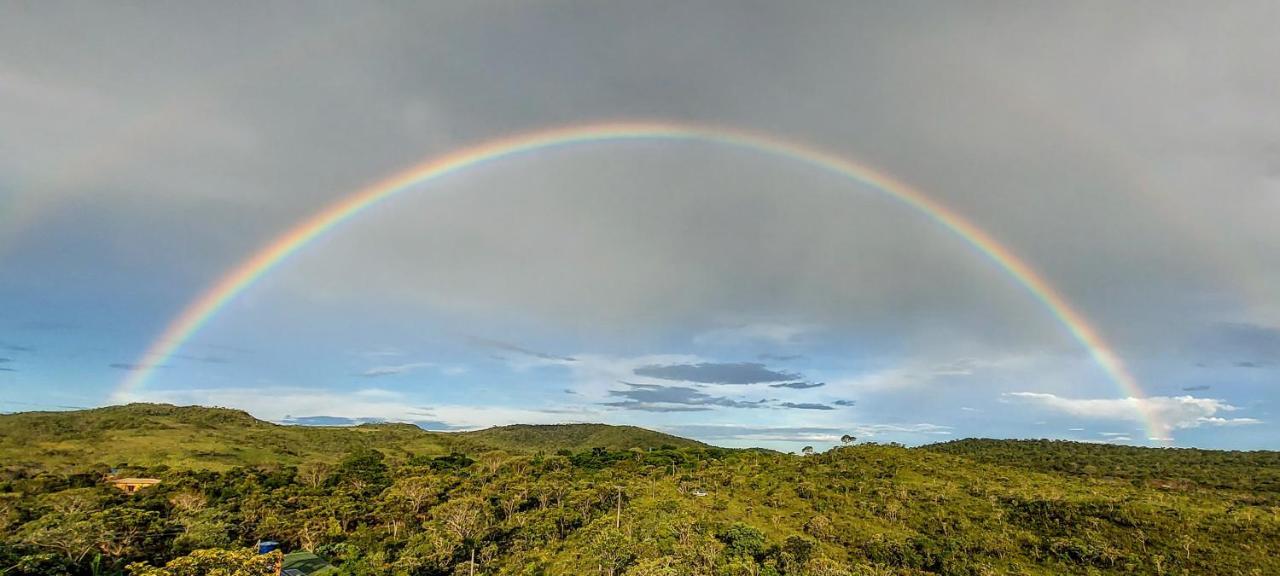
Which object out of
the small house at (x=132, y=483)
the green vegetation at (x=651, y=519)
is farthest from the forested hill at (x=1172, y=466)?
the small house at (x=132, y=483)

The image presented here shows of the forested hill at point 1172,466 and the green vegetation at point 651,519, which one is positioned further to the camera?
the forested hill at point 1172,466

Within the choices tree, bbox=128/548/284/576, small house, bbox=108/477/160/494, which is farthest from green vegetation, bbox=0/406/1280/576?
small house, bbox=108/477/160/494

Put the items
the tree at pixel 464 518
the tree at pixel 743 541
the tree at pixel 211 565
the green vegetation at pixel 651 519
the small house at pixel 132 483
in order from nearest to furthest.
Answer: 1. the tree at pixel 211 565
2. the green vegetation at pixel 651 519
3. the tree at pixel 743 541
4. the tree at pixel 464 518
5. the small house at pixel 132 483

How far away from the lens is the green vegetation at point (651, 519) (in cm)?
6994

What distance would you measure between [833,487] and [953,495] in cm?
2302

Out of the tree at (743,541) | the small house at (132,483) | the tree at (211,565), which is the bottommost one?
the tree at (743,541)

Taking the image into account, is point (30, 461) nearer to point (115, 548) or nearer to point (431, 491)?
point (431, 491)

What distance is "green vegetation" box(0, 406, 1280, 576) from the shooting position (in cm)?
6994

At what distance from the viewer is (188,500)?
90.6 m

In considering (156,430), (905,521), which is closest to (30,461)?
(156,430)

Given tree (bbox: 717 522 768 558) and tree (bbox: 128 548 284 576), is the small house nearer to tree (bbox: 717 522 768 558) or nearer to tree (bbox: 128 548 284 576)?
tree (bbox: 128 548 284 576)

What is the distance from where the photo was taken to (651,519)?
305 feet

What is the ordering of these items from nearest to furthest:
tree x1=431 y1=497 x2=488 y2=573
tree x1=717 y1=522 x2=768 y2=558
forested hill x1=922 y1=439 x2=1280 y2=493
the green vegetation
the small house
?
the green vegetation → tree x1=717 y1=522 x2=768 y2=558 → tree x1=431 y1=497 x2=488 y2=573 → the small house → forested hill x1=922 y1=439 x2=1280 y2=493

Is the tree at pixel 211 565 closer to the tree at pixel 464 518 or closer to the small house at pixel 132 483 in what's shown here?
the tree at pixel 464 518
